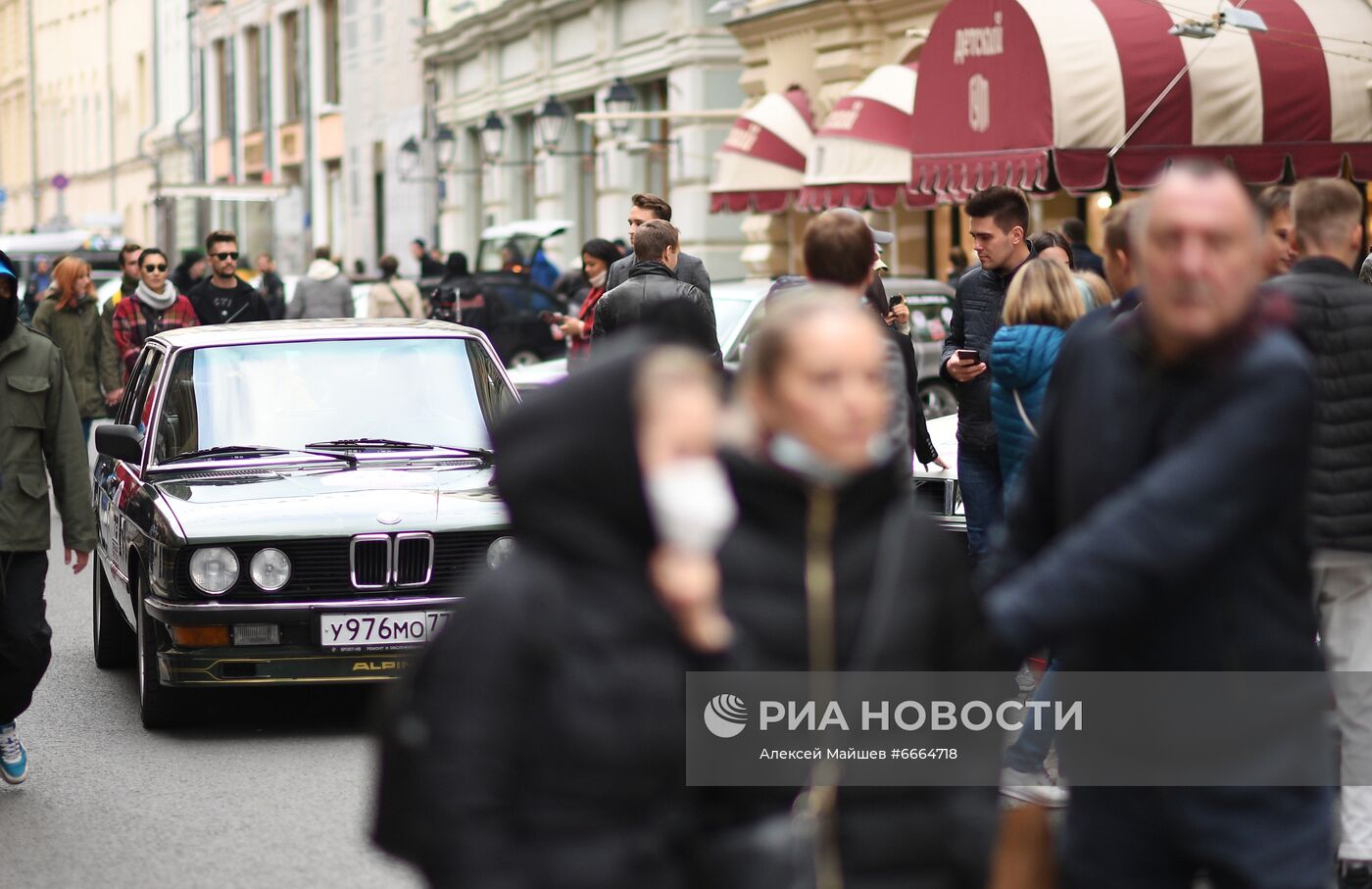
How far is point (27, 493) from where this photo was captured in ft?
22.4

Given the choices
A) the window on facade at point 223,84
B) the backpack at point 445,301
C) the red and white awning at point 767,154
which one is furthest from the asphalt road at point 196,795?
the window on facade at point 223,84

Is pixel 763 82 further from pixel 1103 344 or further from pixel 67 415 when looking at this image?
pixel 1103 344

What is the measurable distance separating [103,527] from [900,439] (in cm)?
468

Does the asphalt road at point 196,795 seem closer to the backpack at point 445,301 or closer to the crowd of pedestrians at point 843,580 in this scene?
the crowd of pedestrians at point 843,580

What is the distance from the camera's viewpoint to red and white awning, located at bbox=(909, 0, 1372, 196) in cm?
1580

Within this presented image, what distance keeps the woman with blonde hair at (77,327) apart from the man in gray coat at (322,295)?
3.05 meters

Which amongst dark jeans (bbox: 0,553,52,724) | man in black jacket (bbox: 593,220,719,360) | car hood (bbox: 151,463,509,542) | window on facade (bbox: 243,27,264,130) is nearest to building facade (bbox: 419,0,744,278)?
window on facade (bbox: 243,27,264,130)

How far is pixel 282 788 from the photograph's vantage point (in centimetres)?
684

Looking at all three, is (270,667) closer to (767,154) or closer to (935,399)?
(935,399)

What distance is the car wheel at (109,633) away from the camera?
9211mm

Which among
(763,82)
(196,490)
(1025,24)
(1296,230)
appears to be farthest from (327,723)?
(763,82)

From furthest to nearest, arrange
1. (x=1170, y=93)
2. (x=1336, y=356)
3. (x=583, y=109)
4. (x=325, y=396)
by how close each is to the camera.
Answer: (x=583, y=109) → (x=1170, y=93) → (x=325, y=396) → (x=1336, y=356)

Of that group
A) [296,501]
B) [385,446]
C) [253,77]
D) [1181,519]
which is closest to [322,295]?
[385,446]

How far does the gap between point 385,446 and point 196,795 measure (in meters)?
1.92
